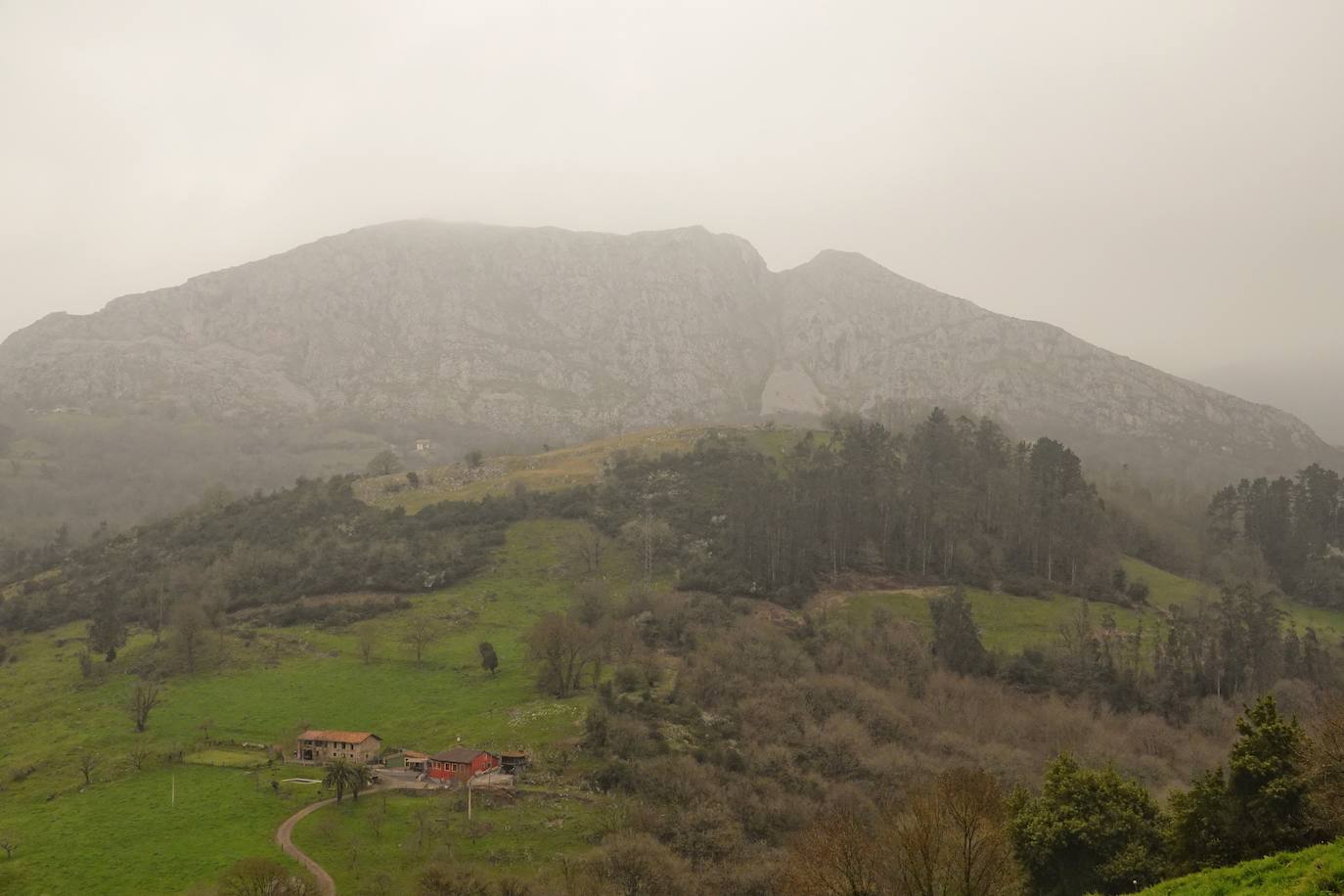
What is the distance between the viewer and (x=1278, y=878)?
21.4 metres

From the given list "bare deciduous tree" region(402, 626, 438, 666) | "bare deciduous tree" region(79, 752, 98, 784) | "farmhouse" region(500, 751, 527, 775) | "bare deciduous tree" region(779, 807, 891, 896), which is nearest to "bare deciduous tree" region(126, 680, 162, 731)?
"bare deciduous tree" region(79, 752, 98, 784)

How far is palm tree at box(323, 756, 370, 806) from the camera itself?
55.9m

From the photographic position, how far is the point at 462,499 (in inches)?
5389

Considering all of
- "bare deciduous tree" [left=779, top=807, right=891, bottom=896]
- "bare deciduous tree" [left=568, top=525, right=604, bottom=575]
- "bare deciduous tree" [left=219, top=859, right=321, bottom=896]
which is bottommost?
"bare deciduous tree" [left=219, top=859, right=321, bottom=896]

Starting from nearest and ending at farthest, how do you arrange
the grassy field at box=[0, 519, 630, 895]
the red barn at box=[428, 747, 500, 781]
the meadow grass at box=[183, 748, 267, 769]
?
the grassy field at box=[0, 519, 630, 895]
the red barn at box=[428, 747, 500, 781]
the meadow grass at box=[183, 748, 267, 769]

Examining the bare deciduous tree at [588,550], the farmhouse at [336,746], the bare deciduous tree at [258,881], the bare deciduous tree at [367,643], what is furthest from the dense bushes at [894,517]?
the bare deciduous tree at [258,881]

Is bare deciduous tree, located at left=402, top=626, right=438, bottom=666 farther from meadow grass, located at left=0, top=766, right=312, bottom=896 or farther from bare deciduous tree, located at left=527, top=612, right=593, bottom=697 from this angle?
meadow grass, located at left=0, top=766, right=312, bottom=896

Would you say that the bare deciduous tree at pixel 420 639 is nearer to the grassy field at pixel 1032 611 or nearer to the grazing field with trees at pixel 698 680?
the grazing field with trees at pixel 698 680

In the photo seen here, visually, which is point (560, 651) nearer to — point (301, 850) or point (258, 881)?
point (301, 850)

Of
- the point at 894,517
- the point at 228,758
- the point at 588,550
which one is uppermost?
the point at 894,517

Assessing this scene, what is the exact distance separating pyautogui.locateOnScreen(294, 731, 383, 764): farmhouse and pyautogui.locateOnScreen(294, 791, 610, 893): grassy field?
8075 mm

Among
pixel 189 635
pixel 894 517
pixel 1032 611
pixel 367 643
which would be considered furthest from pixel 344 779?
pixel 894 517

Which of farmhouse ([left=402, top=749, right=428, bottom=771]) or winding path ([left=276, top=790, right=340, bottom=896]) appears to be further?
farmhouse ([left=402, top=749, right=428, bottom=771])

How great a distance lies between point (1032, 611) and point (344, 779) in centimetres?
7833
